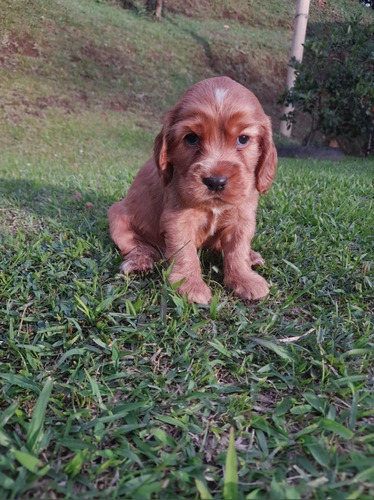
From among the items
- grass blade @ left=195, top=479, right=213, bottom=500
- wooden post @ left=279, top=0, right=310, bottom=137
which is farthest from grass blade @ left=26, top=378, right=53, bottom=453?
wooden post @ left=279, top=0, right=310, bottom=137

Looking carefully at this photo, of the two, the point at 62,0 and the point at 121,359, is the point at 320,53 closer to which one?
the point at 62,0

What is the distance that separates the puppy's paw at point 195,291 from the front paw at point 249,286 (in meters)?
0.18

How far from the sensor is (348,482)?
3.69ft

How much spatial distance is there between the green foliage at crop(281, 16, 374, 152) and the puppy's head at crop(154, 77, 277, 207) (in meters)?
7.07

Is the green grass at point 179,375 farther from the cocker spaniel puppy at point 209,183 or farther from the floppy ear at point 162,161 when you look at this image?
the floppy ear at point 162,161

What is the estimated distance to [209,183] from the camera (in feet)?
6.45

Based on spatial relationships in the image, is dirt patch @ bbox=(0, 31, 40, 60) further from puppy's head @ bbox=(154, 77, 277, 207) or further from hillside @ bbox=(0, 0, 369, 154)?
puppy's head @ bbox=(154, 77, 277, 207)

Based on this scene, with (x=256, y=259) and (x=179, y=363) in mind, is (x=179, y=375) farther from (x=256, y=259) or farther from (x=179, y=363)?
(x=256, y=259)

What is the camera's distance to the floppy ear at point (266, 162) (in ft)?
7.48

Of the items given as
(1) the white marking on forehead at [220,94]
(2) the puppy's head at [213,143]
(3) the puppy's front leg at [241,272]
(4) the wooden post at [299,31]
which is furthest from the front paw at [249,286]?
(4) the wooden post at [299,31]

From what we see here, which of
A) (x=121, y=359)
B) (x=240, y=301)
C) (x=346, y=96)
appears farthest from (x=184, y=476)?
(x=346, y=96)

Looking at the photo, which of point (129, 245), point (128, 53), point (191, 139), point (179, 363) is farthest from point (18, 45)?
point (179, 363)

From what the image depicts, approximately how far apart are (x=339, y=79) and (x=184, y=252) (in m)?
7.95

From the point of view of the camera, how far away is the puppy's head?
1997 millimetres
